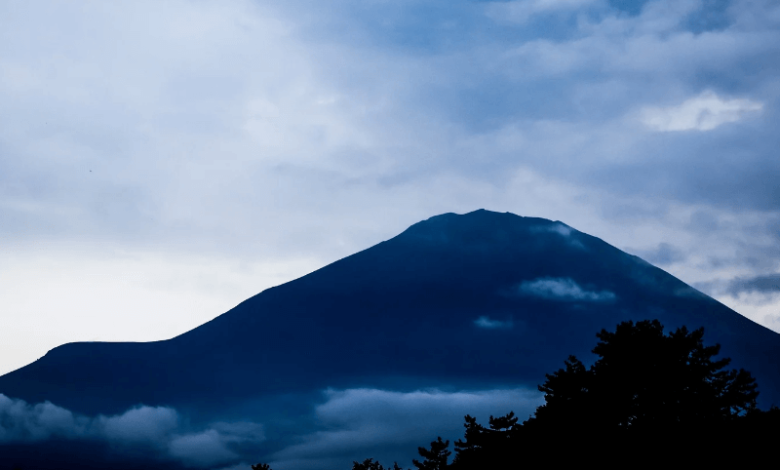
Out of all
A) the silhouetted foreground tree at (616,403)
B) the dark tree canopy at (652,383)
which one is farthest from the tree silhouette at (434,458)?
the dark tree canopy at (652,383)

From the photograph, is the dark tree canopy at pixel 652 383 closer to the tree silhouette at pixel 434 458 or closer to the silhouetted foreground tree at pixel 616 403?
the silhouetted foreground tree at pixel 616 403

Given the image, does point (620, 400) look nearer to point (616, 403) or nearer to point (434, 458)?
point (616, 403)

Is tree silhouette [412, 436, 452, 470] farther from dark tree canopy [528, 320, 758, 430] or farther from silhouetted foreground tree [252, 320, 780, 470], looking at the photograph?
dark tree canopy [528, 320, 758, 430]

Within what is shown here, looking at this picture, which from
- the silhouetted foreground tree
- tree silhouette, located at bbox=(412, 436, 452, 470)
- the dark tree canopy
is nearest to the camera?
the silhouetted foreground tree

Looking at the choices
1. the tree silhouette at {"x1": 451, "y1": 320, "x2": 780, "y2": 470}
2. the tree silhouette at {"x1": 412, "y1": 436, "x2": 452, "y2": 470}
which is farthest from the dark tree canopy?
the tree silhouette at {"x1": 412, "y1": 436, "x2": 452, "y2": 470}

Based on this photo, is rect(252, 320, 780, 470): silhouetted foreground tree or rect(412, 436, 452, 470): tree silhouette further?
rect(412, 436, 452, 470): tree silhouette

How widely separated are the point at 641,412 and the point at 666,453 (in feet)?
43.6

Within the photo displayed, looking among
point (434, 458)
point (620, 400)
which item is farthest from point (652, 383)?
point (434, 458)

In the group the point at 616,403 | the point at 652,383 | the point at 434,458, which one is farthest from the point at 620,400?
the point at 434,458

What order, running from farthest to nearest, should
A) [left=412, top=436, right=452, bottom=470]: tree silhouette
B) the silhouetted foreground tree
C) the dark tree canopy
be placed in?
1. [left=412, top=436, right=452, bottom=470]: tree silhouette
2. the dark tree canopy
3. the silhouetted foreground tree

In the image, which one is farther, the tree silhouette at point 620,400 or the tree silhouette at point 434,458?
the tree silhouette at point 434,458

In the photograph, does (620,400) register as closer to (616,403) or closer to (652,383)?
(616,403)

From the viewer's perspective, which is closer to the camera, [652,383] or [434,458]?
[652,383]

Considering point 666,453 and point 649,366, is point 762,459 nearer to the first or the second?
point 666,453
